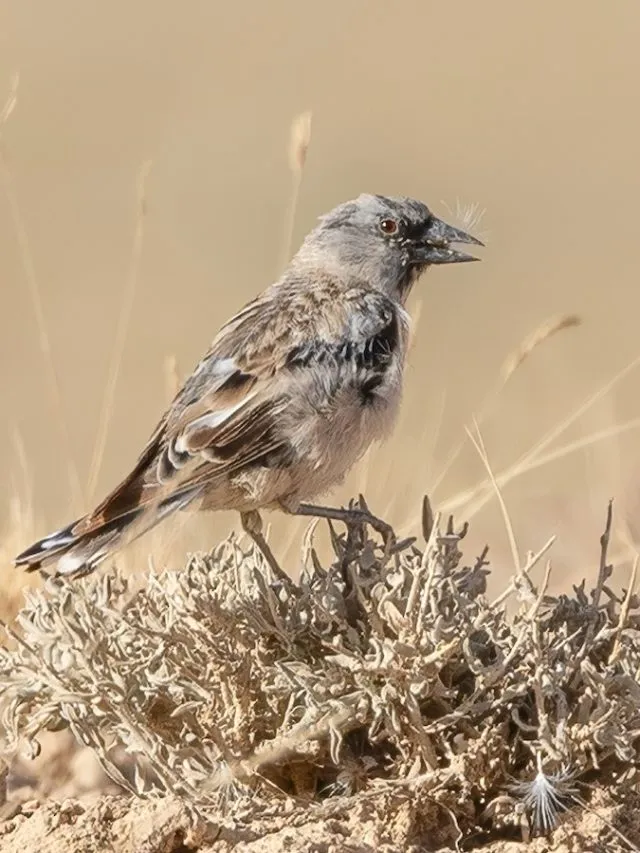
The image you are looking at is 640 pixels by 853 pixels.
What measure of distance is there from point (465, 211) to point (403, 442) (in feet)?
5.50

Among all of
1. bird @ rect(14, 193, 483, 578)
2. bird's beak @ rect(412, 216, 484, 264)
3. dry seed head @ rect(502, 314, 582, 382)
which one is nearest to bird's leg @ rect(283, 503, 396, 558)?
bird @ rect(14, 193, 483, 578)

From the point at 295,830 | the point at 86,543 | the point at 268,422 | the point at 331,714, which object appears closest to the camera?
the point at 295,830

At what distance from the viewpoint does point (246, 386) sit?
4.62 meters

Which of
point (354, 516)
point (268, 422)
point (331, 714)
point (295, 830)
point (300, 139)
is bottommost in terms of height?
point (295, 830)

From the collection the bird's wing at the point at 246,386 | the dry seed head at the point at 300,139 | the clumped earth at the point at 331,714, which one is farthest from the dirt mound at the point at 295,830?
the dry seed head at the point at 300,139

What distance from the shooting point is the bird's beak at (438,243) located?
546 cm

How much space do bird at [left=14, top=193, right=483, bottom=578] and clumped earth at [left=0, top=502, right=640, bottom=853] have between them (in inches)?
12.6

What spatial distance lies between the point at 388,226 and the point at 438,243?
19 cm

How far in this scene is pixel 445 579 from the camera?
3.73m

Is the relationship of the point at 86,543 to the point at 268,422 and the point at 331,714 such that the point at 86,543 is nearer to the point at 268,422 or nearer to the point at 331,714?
the point at 268,422

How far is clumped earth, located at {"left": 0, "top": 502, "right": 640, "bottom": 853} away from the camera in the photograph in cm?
349

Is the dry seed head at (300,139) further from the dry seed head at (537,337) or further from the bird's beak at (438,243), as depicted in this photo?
the dry seed head at (537,337)

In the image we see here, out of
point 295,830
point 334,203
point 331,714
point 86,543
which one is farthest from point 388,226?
point 334,203

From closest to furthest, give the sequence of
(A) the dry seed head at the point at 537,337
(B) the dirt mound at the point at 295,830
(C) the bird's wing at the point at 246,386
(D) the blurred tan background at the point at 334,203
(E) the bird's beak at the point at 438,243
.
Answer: (B) the dirt mound at the point at 295,830 → (C) the bird's wing at the point at 246,386 → (A) the dry seed head at the point at 537,337 → (E) the bird's beak at the point at 438,243 → (D) the blurred tan background at the point at 334,203
